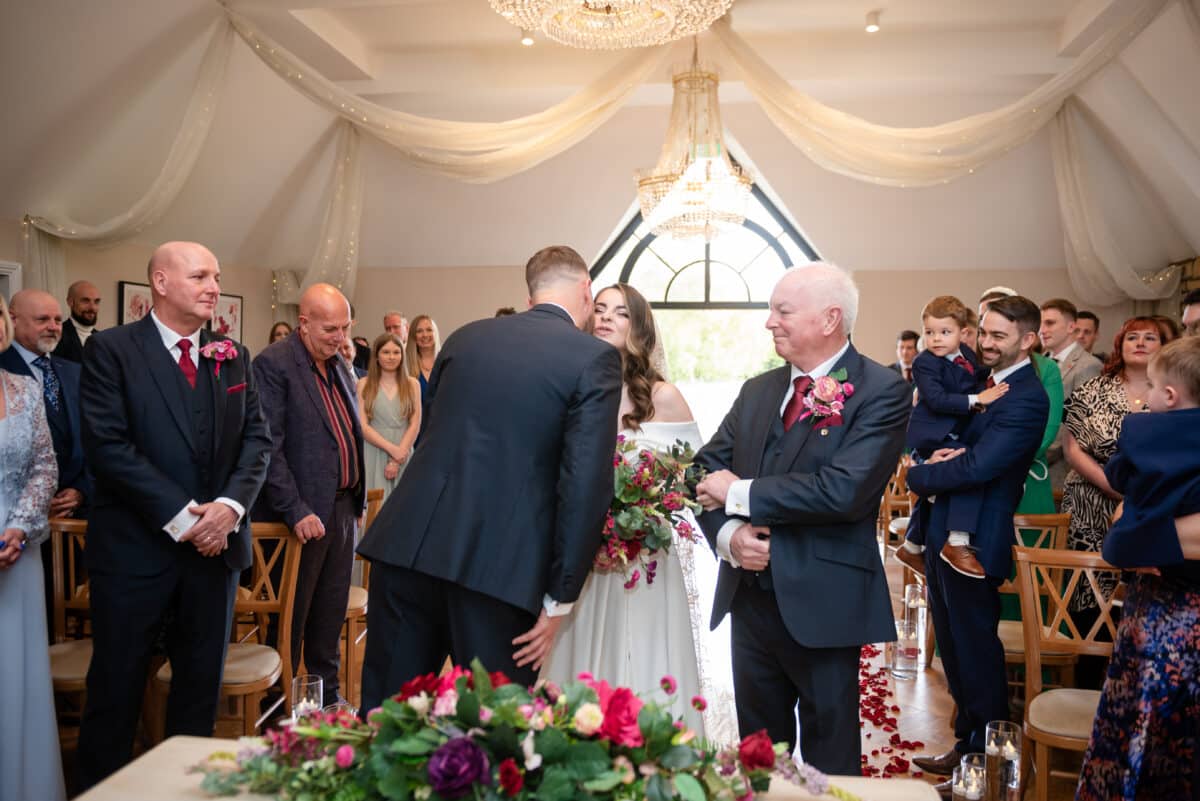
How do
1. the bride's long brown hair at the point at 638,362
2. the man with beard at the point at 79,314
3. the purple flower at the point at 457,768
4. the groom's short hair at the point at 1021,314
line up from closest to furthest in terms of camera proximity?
the purple flower at the point at 457,768 → the groom's short hair at the point at 1021,314 → the bride's long brown hair at the point at 638,362 → the man with beard at the point at 79,314

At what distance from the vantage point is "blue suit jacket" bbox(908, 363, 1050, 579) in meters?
3.33

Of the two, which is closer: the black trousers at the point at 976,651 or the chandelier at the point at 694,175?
the black trousers at the point at 976,651

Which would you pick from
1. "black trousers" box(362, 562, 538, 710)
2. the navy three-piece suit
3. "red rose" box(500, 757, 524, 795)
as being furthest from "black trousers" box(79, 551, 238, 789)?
the navy three-piece suit

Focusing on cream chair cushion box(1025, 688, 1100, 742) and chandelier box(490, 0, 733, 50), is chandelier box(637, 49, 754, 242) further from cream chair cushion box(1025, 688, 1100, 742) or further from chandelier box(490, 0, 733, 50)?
cream chair cushion box(1025, 688, 1100, 742)

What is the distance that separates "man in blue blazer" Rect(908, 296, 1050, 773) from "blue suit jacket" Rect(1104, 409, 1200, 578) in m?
0.89

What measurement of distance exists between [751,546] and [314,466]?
7.41 ft

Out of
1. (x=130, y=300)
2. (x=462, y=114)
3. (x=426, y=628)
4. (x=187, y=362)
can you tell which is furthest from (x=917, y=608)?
(x=130, y=300)

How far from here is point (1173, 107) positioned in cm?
765

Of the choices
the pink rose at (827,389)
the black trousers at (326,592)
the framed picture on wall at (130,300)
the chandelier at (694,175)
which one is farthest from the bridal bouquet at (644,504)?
the framed picture on wall at (130,300)

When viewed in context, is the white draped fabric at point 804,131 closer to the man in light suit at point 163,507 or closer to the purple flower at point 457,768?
the man in light suit at point 163,507

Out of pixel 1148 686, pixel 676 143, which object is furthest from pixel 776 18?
pixel 1148 686

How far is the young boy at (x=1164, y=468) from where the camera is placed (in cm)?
234

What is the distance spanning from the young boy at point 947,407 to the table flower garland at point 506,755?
7.12 ft

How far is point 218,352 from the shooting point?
10.5ft
